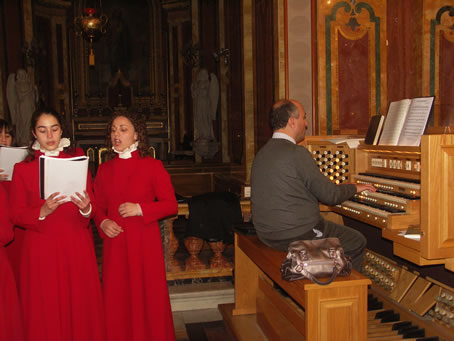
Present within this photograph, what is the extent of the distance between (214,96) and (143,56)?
12.3 ft

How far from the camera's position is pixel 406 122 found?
3.57 m

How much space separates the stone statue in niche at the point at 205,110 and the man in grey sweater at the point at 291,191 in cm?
900

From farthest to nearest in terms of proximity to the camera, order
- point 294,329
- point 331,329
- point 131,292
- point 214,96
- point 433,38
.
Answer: point 214,96, point 433,38, point 294,329, point 131,292, point 331,329

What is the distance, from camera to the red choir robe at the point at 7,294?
105 inches

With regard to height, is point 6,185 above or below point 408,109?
below

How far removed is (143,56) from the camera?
1470 centimetres

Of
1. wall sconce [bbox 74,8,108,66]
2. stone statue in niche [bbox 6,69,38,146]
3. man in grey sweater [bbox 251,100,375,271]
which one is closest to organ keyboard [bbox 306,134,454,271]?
man in grey sweater [bbox 251,100,375,271]

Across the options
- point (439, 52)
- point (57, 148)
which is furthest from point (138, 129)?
point (439, 52)

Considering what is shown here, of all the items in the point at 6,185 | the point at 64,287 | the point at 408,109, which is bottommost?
the point at 64,287

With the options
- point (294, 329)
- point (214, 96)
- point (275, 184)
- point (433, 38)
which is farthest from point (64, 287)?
point (214, 96)

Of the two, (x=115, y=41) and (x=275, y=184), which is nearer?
(x=275, y=184)

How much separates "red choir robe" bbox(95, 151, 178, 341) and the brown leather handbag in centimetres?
92

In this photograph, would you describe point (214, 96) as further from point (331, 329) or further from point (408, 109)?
point (331, 329)

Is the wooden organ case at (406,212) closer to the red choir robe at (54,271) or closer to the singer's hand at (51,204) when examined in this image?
the red choir robe at (54,271)
